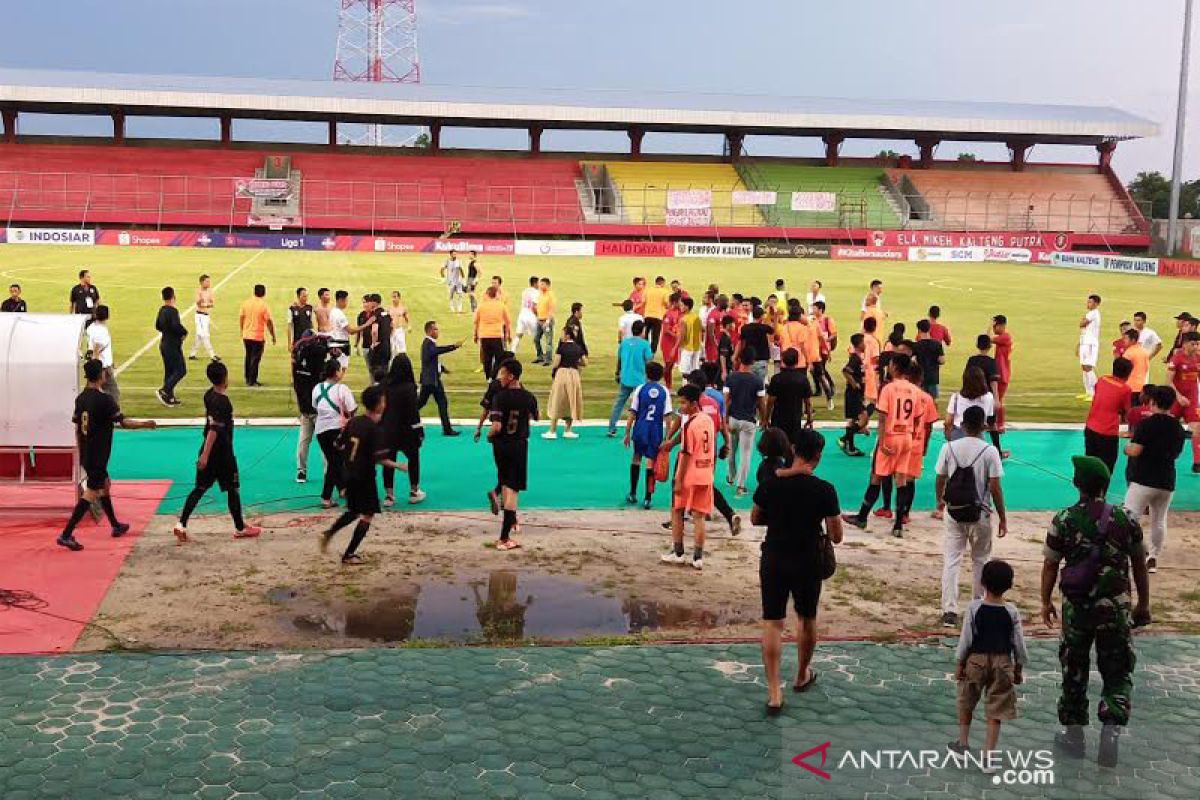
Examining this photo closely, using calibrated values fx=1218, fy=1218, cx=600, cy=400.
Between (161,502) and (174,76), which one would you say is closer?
(161,502)

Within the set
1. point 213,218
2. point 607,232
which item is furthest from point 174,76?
point 607,232

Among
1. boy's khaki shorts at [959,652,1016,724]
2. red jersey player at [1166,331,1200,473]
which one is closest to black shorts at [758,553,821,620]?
boy's khaki shorts at [959,652,1016,724]

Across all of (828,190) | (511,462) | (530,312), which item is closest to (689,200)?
(828,190)

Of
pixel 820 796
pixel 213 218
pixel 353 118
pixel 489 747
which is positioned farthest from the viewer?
pixel 353 118

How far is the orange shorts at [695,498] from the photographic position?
11.3 m

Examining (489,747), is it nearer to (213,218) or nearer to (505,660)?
(505,660)

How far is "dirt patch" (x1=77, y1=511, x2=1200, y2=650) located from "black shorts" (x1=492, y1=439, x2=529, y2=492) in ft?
2.42

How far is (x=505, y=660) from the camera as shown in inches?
363

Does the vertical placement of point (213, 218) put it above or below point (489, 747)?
above

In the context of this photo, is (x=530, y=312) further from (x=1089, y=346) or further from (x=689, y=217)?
(x=689, y=217)

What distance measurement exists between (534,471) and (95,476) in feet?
19.2

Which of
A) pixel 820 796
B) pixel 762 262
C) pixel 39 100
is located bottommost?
pixel 820 796

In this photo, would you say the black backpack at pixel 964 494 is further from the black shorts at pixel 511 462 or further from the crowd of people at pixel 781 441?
the black shorts at pixel 511 462

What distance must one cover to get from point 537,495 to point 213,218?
168 ft
